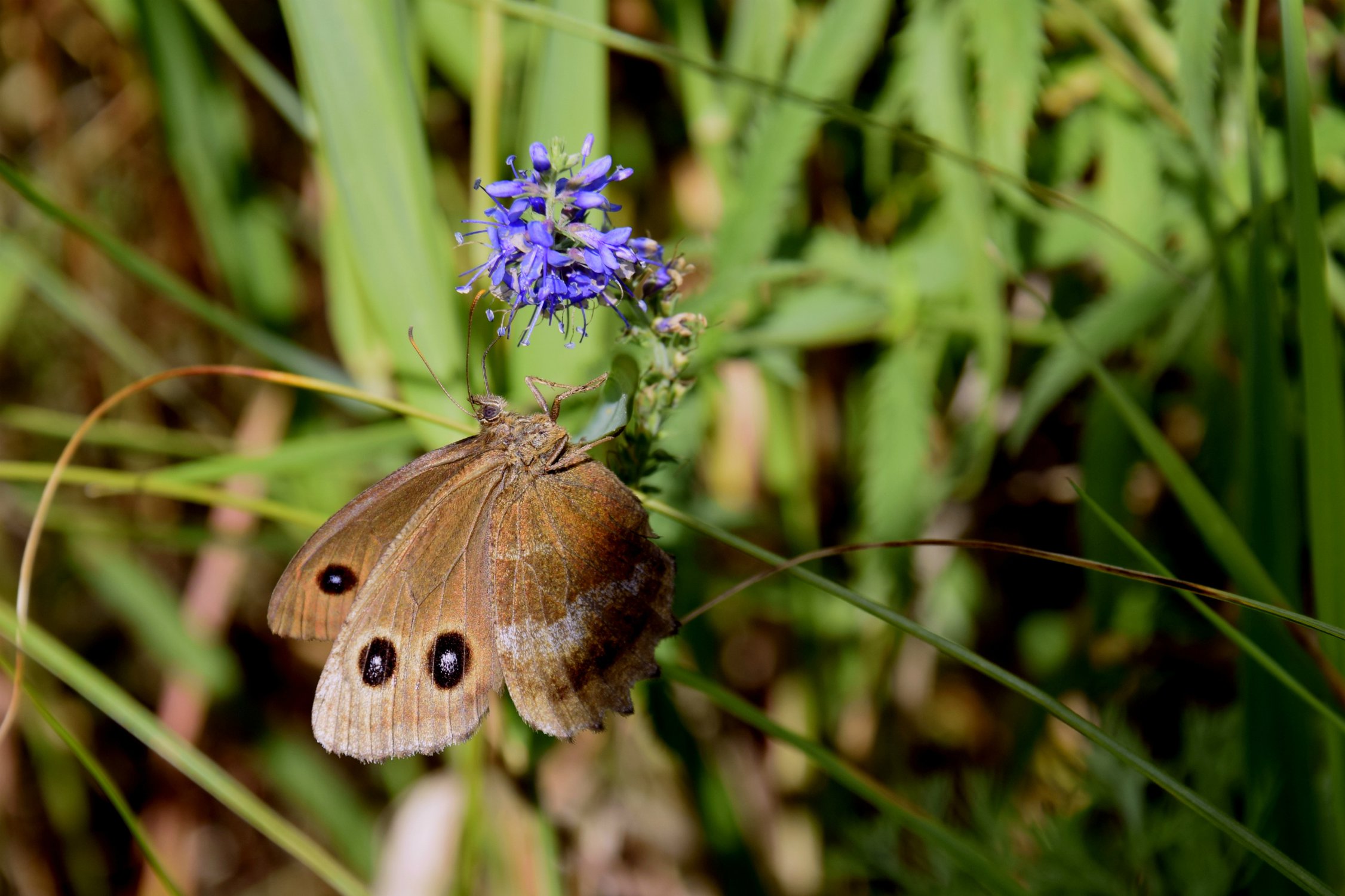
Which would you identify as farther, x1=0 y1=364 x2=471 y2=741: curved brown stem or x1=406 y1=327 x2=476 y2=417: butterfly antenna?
x1=406 y1=327 x2=476 y2=417: butterfly antenna

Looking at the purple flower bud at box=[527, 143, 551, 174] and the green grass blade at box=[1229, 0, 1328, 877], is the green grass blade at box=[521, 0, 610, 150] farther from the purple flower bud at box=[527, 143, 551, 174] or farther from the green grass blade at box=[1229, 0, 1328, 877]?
the green grass blade at box=[1229, 0, 1328, 877]

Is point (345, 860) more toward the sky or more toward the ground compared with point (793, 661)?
more toward the ground

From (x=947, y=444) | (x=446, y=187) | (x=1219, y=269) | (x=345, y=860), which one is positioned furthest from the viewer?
(x=345, y=860)

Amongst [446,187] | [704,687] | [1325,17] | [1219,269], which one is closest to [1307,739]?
[1219,269]

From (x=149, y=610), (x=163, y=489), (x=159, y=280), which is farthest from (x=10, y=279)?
(x=163, y=489)

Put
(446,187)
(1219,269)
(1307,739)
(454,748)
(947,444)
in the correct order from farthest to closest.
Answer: (446,187) < (947,444) < (454,748) < (1219,269) < (1307,739)

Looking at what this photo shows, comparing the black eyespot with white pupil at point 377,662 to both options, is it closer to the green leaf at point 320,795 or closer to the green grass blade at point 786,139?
the green grass blade at point 786,139

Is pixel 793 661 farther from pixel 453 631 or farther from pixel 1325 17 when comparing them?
pixel 1325 17

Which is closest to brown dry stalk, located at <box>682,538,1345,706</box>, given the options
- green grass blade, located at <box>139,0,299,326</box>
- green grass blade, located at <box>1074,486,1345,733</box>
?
green grass blade, located at <box>1074,486,1345,733</box>
